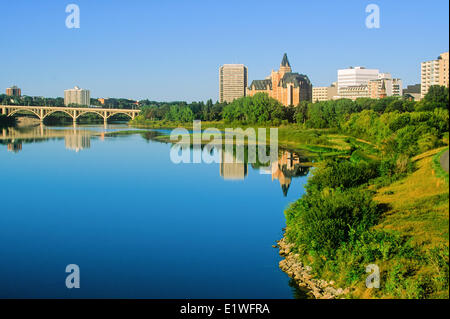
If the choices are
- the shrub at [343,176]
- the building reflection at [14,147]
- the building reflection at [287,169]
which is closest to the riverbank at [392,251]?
the shrub at [343,176]

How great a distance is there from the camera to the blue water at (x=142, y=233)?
9633 mm

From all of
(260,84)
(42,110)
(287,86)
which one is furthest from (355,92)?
→ (42,110)

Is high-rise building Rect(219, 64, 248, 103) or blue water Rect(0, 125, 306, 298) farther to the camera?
high-rise building Rect(219, 64, 248, 103)

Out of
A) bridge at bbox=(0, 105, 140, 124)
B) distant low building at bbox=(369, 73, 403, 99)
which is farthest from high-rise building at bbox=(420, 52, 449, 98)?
bridge at bbox=(0, 105, 140, 124)

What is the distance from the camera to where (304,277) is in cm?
971

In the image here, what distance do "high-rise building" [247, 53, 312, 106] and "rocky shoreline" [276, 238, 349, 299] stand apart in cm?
7020

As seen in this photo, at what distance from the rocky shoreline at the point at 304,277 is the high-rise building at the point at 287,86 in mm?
70199

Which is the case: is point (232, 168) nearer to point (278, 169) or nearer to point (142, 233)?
point (278, 169)

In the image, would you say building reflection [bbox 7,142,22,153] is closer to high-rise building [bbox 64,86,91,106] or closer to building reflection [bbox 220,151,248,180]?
building reflection [bbox 220,151,248,180]

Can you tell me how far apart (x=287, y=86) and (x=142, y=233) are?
70782mm

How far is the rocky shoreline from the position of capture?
8750 millimetres

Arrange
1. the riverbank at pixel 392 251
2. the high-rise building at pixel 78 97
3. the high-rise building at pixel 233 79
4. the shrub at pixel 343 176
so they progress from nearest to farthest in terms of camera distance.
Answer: the riverbank at pixel 392 251, the shrub at pixel 343 176, the high-rise building at pixel 78 97, the high-rise building at pixel 233 79

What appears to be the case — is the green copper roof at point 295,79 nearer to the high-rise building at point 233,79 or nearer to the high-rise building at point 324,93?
the high-rise building at point 324,93
